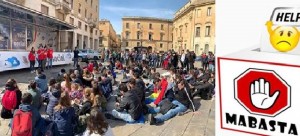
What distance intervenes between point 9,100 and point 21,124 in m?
2.17

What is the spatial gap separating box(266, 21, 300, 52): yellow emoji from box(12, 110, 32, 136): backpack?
4.16 m

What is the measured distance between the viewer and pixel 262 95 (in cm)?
180

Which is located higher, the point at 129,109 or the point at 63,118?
the point at 63,118

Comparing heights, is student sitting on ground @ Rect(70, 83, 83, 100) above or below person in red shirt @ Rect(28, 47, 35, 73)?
below

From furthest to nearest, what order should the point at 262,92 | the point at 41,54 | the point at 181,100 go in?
the point at 41,54
the point at 181,100
the point at 262,92

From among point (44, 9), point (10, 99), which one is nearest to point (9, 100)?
point (10, 99)

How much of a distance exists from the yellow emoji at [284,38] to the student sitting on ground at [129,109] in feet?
18.2

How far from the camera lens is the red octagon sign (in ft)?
5.67

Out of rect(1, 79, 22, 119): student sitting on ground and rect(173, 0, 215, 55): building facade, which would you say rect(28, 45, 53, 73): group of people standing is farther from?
rect(173, 0, 215, 55): building facade

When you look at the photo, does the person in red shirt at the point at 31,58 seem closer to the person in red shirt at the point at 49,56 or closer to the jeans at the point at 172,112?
the person in red shirt at the point at 49,56

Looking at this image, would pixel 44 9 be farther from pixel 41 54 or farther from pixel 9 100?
pixel 9 100

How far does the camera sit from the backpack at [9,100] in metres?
6.25

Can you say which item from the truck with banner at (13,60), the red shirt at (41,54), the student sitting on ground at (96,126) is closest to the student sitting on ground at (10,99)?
the student sitting on ground at (96,126)

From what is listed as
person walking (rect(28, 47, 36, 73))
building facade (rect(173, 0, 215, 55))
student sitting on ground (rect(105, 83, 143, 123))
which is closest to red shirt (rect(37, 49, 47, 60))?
person walking (rect(28, 47, 36, 73))
